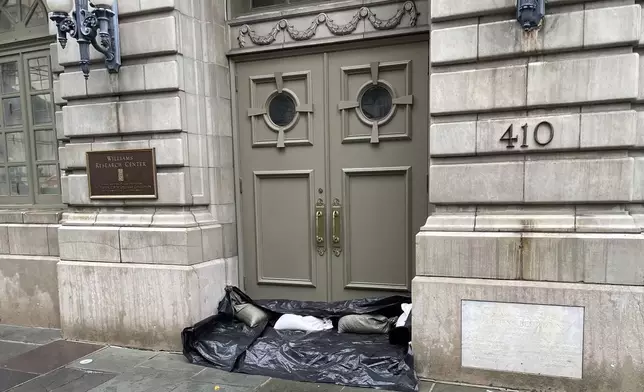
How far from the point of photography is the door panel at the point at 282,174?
5.45 m

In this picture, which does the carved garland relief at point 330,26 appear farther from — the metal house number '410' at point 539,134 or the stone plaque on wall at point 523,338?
the stone plaque on wall at point 523,338

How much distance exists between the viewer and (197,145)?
208 inches

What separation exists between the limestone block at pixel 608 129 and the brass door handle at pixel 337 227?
2607 millimetres

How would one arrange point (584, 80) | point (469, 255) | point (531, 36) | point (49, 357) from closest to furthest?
1. point (584, 80)
2. point (531, 36)
3. point (469, 255)
4. point (49, 357)

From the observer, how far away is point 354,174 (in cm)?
530

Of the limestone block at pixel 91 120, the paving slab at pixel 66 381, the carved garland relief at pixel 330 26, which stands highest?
the carved garland relief at pixel 330 26

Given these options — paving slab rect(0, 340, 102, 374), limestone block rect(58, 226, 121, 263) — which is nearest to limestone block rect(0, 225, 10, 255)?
limestone block rect(58, 226, 121, 263)

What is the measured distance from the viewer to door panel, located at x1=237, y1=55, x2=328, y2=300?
545cm

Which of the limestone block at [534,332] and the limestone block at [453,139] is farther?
the limestone block at [453,139]

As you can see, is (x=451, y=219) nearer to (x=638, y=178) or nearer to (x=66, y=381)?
(x=638, y=178)

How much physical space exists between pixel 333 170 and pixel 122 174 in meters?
2.52

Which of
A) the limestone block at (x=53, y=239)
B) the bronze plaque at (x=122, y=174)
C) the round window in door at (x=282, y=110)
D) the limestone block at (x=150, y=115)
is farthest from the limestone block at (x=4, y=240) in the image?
the round window in door at (x=282, y=110)

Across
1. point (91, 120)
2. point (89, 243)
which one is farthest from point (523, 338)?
point (91, 120)

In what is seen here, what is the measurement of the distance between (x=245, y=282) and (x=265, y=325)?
84 centimetres
